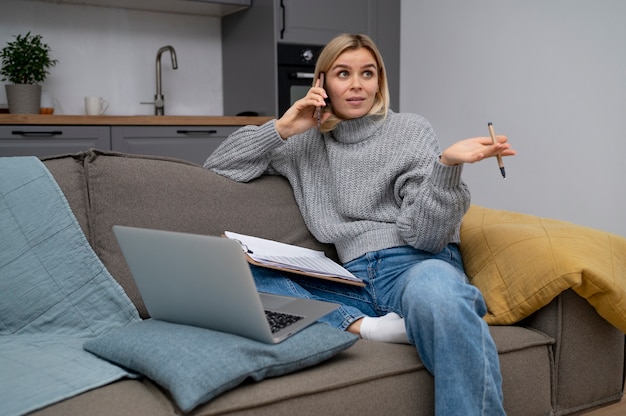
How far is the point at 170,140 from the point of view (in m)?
3.64

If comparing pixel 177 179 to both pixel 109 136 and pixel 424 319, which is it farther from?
pixel 109 136

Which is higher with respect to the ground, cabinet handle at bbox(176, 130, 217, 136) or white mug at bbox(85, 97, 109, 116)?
white mug at bbox(85, 97, 109, 116)

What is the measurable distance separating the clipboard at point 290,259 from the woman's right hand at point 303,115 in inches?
13.8

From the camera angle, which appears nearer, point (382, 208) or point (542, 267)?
point (542, 267)

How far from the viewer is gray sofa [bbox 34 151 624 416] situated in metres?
1.36

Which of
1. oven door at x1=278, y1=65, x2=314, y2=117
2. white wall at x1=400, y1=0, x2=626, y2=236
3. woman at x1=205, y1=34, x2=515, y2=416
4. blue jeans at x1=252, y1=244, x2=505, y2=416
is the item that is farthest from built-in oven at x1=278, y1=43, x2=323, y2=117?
blue jeans at x1=252, y1=244, x2=505, y2=416

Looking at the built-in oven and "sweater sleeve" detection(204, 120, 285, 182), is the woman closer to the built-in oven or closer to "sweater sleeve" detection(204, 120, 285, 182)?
"sweater sleeve" detection(204, 120, 285, 182)

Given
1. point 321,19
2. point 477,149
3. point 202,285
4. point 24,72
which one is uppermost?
point 321,19

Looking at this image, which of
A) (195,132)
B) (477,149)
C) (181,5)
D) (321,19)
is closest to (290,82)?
(321,19)

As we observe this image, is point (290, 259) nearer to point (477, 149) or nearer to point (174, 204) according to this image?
point (174, 204)

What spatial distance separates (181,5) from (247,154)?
224 centimetres

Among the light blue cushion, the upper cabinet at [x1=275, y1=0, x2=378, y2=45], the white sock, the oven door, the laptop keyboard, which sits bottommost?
the white sock

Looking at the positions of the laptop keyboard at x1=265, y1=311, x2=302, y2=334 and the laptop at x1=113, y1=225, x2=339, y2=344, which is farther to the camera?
the laptop keyboard at x1=265, y1=311, x2=302, y2=334

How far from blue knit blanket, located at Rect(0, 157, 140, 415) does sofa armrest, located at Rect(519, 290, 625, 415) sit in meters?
1.02
